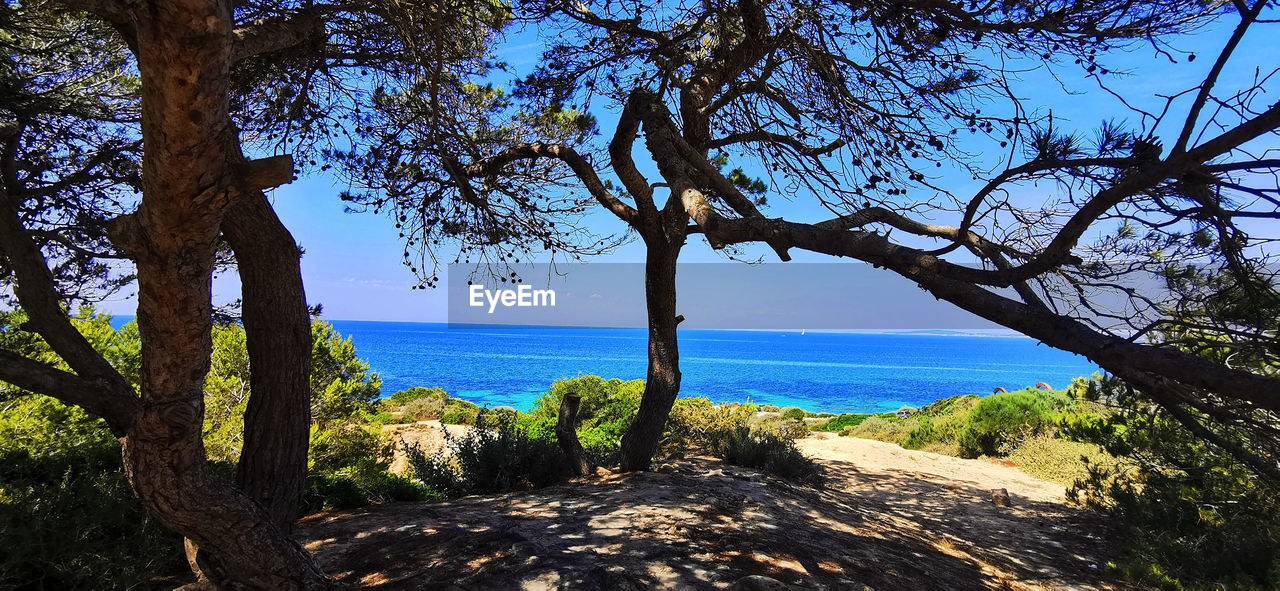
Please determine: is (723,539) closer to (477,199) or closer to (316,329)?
(477,199)

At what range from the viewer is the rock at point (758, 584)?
3111 mm

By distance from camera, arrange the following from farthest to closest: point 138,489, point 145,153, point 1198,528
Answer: point 1198,528
point 138,489
point 145,153

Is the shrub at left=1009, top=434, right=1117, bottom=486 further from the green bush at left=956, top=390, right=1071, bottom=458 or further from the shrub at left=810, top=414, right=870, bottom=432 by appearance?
the shrub at left=810, top=414, right=870, bottom=432

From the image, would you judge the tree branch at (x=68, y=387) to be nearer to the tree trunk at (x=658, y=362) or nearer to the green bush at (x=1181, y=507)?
the tree trunk at (x=658, y=362)

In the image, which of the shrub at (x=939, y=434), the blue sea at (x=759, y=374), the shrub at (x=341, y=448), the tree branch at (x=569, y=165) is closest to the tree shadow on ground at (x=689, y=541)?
the shrub at (x=341, y=448)

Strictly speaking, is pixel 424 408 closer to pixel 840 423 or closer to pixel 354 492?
pixel 840 423

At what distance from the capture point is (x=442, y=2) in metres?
4.59

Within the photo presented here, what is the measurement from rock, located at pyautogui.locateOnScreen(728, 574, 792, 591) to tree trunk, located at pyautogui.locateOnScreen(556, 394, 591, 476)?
3.43m

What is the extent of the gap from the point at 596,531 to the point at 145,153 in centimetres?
324

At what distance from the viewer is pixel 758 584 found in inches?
125

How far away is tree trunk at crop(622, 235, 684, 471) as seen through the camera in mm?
6305

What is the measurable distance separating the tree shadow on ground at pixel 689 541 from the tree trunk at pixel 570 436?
34cm

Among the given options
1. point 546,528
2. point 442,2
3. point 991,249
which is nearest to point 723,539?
point 546,528

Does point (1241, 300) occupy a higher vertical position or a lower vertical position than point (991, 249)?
lower
